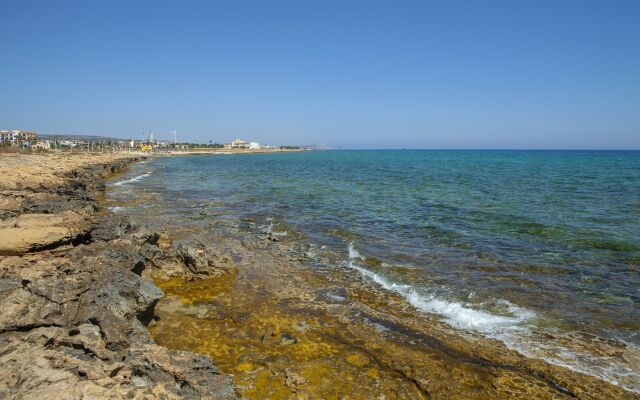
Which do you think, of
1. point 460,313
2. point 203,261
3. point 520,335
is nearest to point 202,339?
point 203,261

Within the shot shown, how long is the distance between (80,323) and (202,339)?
227 centimetres

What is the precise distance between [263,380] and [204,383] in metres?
1.46

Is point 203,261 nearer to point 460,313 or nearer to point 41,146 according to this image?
point 460,313

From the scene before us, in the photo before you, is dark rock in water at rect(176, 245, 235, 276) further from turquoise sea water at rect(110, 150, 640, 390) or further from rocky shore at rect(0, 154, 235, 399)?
turquoise sea water at rect(110, 150, 640, 390)

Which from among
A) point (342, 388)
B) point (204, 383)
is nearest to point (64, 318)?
point (204, 383)

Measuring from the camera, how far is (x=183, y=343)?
7102mm

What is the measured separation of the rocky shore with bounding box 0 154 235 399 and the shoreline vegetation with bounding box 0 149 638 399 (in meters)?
0.02

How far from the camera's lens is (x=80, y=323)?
5660 mm

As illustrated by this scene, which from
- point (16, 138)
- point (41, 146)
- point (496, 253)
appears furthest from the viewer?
point (16, 138)

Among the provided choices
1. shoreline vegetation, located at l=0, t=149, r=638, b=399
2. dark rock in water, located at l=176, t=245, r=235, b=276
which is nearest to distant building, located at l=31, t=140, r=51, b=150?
dark rock in water, located at l=176, t=245, r=235, b=276

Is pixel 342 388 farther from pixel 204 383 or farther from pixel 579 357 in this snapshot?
pixel 579 357

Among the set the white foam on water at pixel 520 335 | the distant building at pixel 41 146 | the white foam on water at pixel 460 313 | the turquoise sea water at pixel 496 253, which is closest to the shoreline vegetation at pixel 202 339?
the white foam on water at pixel 520 335

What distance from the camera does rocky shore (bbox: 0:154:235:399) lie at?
3943 millimetres

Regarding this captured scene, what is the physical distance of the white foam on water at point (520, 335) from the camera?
6.70m
